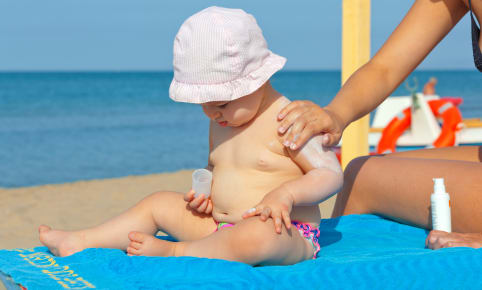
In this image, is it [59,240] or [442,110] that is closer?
[59,240]

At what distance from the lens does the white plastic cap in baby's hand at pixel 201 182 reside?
2.17 m

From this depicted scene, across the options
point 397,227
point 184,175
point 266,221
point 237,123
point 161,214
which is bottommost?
point 184,175

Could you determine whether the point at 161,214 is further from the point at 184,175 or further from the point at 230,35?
the point at 184,175

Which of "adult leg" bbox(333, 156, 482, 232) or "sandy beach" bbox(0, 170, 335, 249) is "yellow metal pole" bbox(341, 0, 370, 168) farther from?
"adult leg" bbox(333, 156, 482, 232)

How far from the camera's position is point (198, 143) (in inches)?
516

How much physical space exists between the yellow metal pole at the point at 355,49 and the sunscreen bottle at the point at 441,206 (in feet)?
7.17

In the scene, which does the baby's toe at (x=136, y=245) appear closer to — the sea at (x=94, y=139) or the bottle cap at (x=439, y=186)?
the bottle cap at (x=439, y=186)

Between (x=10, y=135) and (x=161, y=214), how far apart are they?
43.0 ft

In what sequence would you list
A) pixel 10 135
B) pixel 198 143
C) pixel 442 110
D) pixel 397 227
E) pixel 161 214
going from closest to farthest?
pixel 161 214
pixel 397 227
pixel 442 110
pixel 198 143
pixel 10 135

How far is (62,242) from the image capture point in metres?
2.21

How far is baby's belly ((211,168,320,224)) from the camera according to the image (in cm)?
206

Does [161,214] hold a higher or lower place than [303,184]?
lower

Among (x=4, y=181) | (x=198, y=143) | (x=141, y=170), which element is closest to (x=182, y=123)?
(x=198, y=143)

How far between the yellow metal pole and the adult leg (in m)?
1.66
